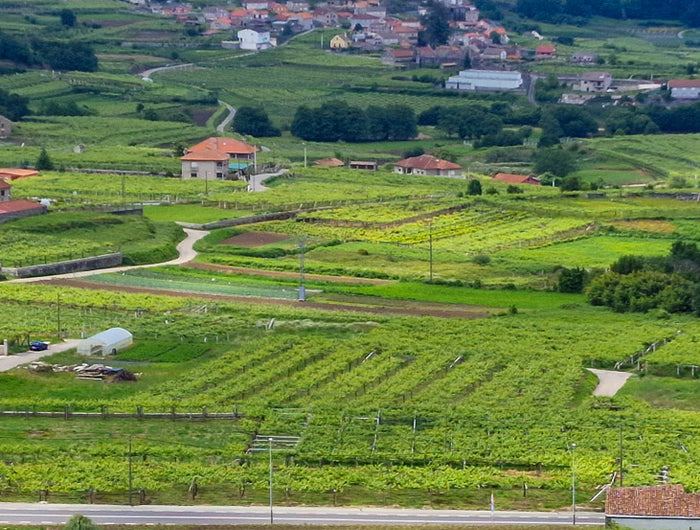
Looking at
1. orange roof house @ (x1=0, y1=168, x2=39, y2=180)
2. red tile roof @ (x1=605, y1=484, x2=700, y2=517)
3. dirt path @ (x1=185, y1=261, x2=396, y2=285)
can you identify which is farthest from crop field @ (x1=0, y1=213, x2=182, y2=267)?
red tile roof @ (x1=605, y1=484, x2=700, y2=517)

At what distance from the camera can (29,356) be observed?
5000cm

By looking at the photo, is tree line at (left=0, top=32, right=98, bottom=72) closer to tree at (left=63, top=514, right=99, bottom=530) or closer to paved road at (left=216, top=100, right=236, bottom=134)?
paved road at (left=216, top=100, right=236, bottom=134)

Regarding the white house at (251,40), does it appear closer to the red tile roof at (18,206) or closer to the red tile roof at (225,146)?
the red tile roof at (225,146)

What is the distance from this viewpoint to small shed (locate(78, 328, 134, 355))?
5022 cm

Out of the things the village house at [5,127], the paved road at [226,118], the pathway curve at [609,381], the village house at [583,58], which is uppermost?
the pathway curve at [609,381]

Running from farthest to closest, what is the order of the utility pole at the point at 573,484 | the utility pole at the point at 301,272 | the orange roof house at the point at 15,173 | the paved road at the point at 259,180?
the paved road at the point at 259,180 → the orange roof house at the point at 15,173 → the utility pole at the point at 301,272 → the utility pole at the point at 573,484

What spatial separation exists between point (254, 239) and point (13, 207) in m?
9.60

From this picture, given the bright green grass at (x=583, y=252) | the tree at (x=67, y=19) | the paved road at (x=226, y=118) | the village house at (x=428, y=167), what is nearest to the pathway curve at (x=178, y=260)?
the bright green grass at (x=583, y=252)

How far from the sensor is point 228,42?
148875 millimetres

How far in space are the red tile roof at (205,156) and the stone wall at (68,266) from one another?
2697cm

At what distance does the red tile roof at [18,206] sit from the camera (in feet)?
240

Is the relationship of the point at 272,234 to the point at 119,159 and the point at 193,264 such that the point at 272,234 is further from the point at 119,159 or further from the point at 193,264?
the point at 119,159

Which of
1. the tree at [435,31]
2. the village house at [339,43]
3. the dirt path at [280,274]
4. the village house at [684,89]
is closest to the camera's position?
the dirt path at [280,274]

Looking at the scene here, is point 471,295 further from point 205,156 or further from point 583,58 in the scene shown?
point 583,58
